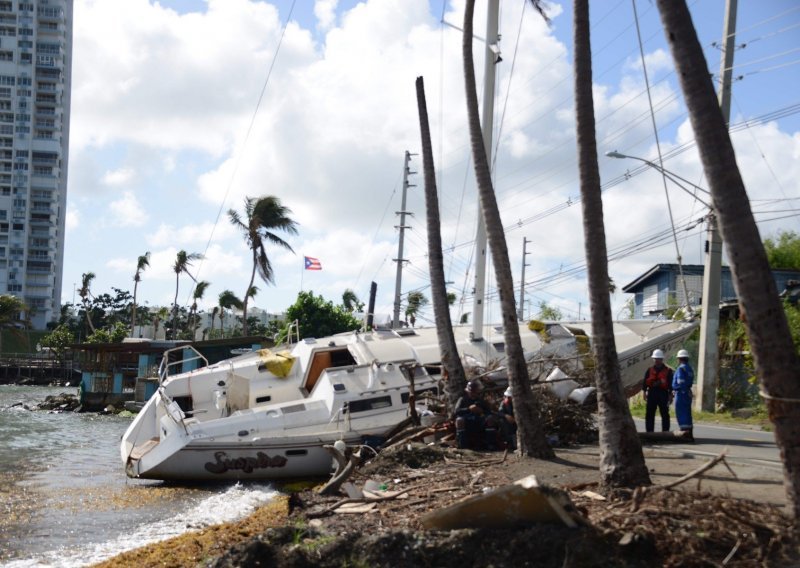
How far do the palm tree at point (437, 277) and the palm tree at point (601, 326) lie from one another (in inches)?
273

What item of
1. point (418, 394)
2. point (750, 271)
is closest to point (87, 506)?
point (418, 394)

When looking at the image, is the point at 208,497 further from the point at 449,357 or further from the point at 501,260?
the point at 501,260

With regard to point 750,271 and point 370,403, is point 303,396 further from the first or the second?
point 750,271

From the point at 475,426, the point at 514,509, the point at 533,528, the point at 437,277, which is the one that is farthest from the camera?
the point at 437,277

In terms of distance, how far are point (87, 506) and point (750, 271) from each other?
14.7m

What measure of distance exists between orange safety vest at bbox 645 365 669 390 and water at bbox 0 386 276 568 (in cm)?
832

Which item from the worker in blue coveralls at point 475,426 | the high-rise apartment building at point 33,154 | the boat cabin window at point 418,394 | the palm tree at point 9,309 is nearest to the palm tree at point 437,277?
the worker in blue coveralls at point 475,426

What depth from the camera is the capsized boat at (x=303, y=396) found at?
1950cm

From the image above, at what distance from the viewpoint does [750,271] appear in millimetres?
7488

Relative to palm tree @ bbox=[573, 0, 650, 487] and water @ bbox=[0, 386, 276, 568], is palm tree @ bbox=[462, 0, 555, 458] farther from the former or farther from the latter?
water @ bbox=[0, 386, 276, 568]

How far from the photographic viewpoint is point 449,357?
58.5 ft

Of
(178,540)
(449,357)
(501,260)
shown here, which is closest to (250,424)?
(449,357)

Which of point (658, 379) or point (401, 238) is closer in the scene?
point (658, 379)

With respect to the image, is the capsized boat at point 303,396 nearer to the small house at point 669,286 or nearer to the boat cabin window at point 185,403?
the boat cabin window at point 185,403
